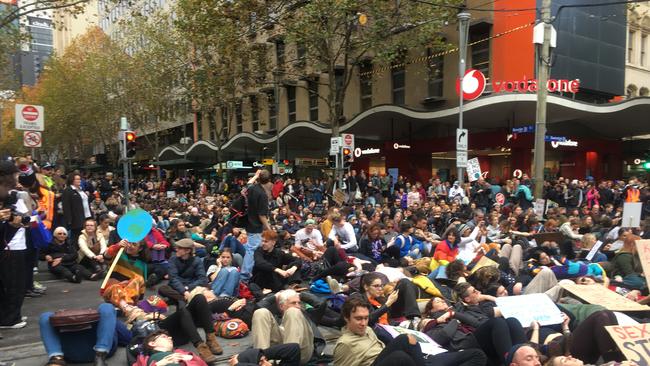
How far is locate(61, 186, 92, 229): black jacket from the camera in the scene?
9.38m

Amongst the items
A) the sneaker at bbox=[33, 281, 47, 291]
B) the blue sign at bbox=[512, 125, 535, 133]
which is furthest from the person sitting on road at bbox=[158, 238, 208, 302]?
the blue sign at bbox=[512, 125, 535, 133]

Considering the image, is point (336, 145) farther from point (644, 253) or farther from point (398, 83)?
point (398, 83)

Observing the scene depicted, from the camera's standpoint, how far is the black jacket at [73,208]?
369 inches

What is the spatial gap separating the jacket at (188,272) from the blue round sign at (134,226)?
0.85 meters

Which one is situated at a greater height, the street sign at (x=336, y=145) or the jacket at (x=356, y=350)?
the street sign at (x=336, y=145)

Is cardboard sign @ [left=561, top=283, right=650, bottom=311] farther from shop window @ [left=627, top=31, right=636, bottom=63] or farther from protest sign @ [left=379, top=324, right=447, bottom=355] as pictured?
shop window @ [left=627, top=31, right=636, bottom=63]

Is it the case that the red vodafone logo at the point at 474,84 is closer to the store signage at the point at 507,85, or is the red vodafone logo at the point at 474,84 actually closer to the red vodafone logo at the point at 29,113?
the store signage at the point at 507,85

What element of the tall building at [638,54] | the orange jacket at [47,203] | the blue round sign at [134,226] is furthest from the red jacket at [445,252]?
the tall building at [638,54]

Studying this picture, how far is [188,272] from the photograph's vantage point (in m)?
7.36

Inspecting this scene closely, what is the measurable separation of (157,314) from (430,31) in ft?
55.3

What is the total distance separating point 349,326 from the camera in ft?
16.0

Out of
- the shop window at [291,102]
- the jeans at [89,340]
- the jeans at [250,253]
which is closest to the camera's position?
the jeans at [89,340]

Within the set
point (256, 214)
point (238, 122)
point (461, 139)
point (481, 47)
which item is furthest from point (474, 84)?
point (238, 122)

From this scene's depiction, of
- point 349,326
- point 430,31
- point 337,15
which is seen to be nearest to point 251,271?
point 349,326
